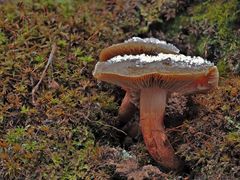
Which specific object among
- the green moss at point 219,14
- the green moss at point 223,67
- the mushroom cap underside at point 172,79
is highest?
the green moss at point 219,14

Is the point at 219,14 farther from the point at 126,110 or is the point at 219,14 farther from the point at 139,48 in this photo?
the point at 126,110

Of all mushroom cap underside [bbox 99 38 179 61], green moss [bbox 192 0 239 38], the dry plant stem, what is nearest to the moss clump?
green moss [bbox 192 0 239 38]

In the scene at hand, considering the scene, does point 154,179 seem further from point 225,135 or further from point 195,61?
point 195,61

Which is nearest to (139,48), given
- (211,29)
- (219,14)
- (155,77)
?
(155,77)

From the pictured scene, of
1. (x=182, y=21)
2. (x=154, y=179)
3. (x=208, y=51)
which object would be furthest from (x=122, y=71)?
(x=182, y=21)

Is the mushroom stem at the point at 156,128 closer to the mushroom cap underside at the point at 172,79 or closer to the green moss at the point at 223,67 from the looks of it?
the mushroom cap underside at the point at 172,79

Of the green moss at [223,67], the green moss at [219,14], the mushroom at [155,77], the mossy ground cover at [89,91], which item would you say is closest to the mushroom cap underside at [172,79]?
the mushroom at [155,77]

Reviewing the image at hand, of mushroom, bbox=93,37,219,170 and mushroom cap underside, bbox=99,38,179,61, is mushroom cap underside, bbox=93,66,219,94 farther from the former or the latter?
mushroom cap underside, bbox=99,38,179,61
